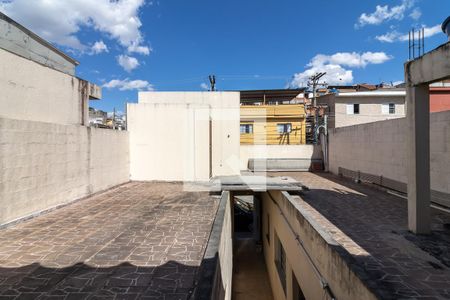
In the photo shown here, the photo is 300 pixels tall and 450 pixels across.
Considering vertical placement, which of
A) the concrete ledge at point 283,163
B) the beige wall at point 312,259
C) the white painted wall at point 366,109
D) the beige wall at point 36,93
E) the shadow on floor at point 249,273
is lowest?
the shadow on floor at point 249,273

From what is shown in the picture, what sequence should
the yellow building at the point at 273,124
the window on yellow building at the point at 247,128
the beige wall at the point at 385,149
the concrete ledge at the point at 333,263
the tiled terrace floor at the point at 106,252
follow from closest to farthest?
1. the concrete ledge at the point at 333,263
2. the tiled terrace floor at the point at 106,252
3. the beige wall at the point at 385,149
4. the yellow building at the point at 273,124
5. the window on yellow building at the point at 247,128

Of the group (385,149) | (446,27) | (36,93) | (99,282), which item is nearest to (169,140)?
(36,93)

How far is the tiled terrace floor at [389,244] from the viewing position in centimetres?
341

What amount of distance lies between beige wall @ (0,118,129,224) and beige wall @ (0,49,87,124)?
1.20 feet

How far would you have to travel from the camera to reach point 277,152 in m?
17.4

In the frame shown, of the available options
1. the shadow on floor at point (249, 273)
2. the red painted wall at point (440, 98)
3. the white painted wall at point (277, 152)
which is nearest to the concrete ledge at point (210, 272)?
the shadow on floor at point (249, 273)

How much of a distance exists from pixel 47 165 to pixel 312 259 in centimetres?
700

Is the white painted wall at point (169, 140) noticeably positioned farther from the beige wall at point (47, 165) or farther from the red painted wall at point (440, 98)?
the red painted wall at point (440, 98)

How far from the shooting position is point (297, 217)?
21.5 ft

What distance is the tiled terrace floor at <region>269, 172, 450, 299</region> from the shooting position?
341cm

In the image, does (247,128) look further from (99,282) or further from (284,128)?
(99,282)

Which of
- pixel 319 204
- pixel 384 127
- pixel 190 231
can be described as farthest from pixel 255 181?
pixel 384 127

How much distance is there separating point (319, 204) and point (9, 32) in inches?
377

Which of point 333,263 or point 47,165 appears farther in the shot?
point 47,165
